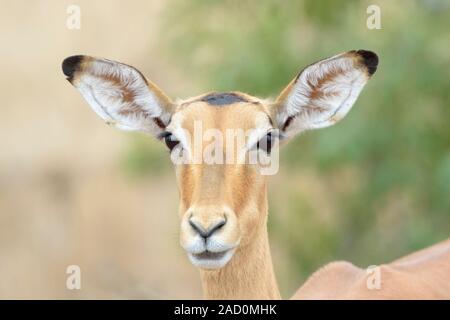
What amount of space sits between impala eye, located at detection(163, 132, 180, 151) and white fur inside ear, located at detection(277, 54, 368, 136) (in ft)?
2.03

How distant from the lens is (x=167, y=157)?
14609 mm

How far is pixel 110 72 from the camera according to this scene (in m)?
6.16

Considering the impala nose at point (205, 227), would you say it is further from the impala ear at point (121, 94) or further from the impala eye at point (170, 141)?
the impala ear at point (121, 94)

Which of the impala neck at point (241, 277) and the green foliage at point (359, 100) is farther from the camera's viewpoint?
the green foliage at point (359, 100)

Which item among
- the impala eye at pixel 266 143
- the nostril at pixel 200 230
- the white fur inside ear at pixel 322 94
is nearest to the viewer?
the nostril at pixel 200 230

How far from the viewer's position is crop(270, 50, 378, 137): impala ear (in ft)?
20.0

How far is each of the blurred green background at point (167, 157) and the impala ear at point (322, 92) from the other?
4.01 m

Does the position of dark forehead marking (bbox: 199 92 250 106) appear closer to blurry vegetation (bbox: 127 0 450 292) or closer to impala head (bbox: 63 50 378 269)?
impala head (bbox: 63 50 378 269)

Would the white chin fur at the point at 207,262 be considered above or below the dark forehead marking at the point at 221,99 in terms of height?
below

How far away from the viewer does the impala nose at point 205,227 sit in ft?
17.3

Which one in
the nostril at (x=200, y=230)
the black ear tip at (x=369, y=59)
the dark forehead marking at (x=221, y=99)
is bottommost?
the nostril at (x=200, y=230)

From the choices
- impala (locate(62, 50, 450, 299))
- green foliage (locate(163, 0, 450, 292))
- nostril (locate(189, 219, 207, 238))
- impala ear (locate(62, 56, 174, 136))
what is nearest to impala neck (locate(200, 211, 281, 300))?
impala (locate(62, 50, 450, 299))

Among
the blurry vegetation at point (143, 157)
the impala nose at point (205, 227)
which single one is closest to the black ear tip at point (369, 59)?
the impala nose at point (205, 227)

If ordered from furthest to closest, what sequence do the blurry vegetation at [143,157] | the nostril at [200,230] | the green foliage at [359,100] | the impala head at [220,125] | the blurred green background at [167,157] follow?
the blurry vegetation at [143,157] < the blurred green background at [167,157] < the green foliage at [359,100] < the impala head at [220,125] < the nostril at [200,230]
